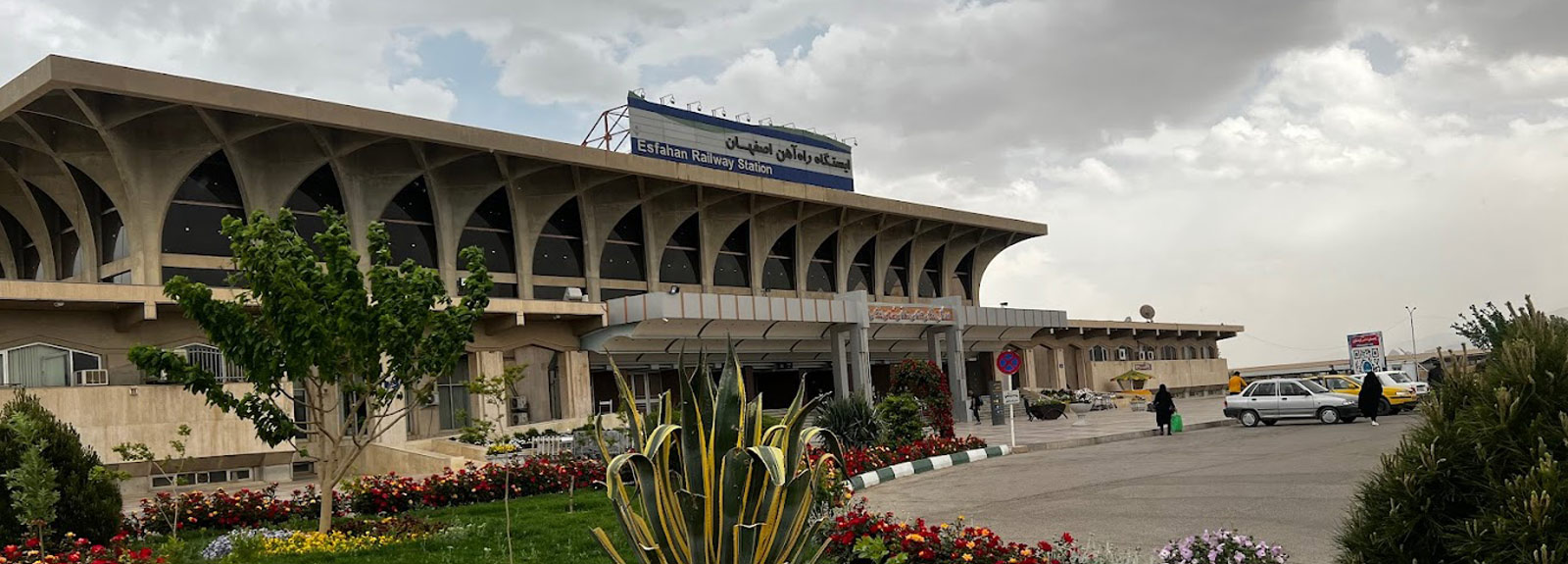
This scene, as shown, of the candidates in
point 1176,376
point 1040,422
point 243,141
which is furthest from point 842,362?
→ point 1176,376

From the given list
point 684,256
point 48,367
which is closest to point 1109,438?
point 684,256

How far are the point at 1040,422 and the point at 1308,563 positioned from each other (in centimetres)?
2759

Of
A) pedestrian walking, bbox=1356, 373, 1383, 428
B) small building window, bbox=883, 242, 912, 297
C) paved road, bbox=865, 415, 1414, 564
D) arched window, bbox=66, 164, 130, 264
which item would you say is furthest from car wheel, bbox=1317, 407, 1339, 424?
arched window, bbox=66, 164, 130, 264

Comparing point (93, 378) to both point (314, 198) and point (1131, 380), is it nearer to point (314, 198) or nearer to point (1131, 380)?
point (314, 198)

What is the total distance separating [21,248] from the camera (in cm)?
3425

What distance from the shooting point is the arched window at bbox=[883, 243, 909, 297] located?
51.9 metres

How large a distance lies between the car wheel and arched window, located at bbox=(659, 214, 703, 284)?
22.1 m

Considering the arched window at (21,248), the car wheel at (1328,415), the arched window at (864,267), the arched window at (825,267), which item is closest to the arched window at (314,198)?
the arched window at (21,248)

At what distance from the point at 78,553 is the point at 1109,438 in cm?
2097

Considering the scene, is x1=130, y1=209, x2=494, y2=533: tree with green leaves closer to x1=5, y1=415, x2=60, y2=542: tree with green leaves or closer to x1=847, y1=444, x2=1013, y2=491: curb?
x1=5, y1=415, x2=60, y2=542: tree with green leaves

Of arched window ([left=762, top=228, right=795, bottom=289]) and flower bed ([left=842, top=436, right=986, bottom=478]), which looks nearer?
flower bed ([left=842, top=436, right=986, bottom=478])

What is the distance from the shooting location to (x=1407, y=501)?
421cm

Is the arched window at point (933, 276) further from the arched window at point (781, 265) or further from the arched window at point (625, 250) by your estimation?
the arched window at point (625, 250)

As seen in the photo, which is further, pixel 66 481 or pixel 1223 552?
pixel 66 481
